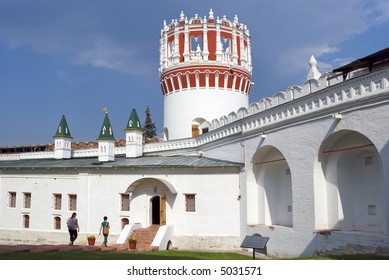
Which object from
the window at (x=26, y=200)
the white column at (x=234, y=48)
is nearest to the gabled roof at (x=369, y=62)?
the white column at (x=234, y=48)

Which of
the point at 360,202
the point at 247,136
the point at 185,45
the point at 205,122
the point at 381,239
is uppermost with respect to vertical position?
the point at 185,45

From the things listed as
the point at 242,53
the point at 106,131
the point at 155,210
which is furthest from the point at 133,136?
the point at 242,53

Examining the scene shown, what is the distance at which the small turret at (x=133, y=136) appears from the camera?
2627 cm

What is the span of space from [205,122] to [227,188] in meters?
7.28

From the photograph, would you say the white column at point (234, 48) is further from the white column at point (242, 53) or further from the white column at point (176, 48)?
the white column at point (176, 48)

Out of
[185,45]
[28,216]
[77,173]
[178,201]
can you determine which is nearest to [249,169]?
[178,201]

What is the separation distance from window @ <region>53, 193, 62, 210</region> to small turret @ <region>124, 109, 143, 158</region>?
487cm

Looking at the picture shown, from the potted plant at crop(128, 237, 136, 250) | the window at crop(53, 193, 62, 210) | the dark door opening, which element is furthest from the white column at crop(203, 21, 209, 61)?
the potted plant at crop(128, 237, 136, 250)

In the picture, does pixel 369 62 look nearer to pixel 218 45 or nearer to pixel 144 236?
pixel 144 236

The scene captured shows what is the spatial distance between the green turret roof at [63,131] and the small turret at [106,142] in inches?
172

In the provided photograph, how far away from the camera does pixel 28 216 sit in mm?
25453

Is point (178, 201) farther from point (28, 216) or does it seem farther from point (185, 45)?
point (185, 45)

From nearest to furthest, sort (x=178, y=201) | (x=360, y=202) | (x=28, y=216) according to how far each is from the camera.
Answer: (x=360, y=202) → (x=178, y=201) → (x=28, y=216)

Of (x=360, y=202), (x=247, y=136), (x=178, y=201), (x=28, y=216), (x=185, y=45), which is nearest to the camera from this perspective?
(x=360, y=202)
